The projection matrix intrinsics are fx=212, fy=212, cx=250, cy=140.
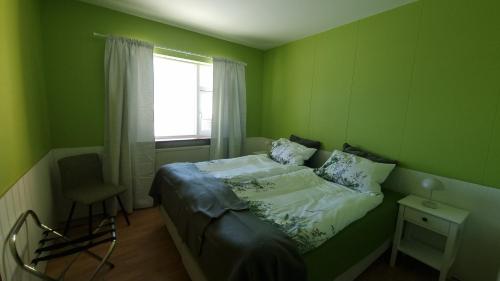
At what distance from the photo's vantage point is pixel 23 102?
1521mm

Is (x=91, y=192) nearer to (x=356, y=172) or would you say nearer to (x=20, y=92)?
(x=20, y=92)

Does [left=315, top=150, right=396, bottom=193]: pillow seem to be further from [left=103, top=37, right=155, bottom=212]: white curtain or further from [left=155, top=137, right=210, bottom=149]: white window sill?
[left=103, top=37, right=155, bottom=212]: white curtain

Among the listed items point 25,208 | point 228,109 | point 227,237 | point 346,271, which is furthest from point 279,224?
point 228,109

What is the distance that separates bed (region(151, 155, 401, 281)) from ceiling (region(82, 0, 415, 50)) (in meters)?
1.76

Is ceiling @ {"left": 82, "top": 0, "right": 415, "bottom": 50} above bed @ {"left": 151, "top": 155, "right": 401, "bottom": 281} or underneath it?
above

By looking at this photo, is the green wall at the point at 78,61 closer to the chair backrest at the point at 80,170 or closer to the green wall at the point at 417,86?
the chair backrest at the point at 80,170

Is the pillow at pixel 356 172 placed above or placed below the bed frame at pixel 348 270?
above

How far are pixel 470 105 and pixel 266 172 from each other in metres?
1.84

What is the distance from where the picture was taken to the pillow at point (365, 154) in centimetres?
217

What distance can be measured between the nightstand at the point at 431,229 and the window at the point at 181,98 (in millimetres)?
2664

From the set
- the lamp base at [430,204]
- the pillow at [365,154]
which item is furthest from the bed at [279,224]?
the pillow at [365,154]

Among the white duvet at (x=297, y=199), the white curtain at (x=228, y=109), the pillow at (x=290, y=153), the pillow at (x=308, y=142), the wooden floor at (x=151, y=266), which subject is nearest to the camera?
the white duvet at (x=297, y=199)

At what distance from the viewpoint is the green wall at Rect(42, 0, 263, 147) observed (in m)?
2.19

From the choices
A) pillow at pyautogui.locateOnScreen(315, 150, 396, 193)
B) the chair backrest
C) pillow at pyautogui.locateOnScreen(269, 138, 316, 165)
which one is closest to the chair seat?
the chair backrest
